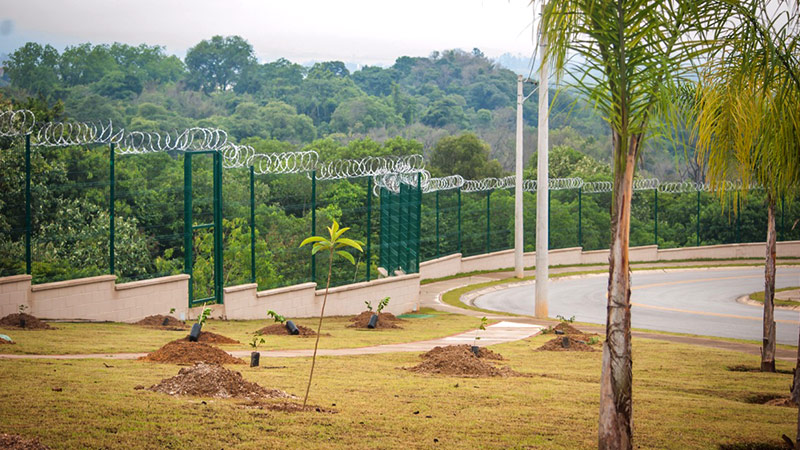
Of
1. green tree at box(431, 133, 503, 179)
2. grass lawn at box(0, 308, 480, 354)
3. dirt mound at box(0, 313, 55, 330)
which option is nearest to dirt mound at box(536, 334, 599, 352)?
grass lawn at box(0, 308, 480, 354)

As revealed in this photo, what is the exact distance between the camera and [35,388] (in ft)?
25.6

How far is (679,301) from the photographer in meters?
26.8

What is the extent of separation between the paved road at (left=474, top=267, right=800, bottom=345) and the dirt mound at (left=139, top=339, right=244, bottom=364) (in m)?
12.9

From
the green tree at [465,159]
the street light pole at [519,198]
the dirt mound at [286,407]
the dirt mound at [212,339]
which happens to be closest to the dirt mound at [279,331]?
the dirt mound at [212,339]

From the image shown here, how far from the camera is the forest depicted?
846 inches

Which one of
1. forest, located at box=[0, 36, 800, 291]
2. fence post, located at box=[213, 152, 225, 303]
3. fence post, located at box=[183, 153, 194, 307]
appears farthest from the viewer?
forest, located at box=[0, 36, 800, 291]

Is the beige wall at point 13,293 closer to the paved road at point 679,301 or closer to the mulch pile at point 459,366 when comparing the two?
the mulch pile at point 459,366

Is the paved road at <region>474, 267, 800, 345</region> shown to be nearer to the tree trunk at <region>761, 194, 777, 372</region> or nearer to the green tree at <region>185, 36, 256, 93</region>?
the tree trunk at <region>761, 194, 777, 372</region>

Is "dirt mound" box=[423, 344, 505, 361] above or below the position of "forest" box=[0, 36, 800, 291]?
below

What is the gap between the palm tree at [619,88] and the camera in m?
6.60

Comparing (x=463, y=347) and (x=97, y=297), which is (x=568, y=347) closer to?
(x=463, y=347)

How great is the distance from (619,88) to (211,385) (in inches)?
185

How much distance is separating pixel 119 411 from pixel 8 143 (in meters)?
17.3

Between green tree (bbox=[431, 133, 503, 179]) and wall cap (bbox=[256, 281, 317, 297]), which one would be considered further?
green tree (bbox=[431, 133, 503, 179])
